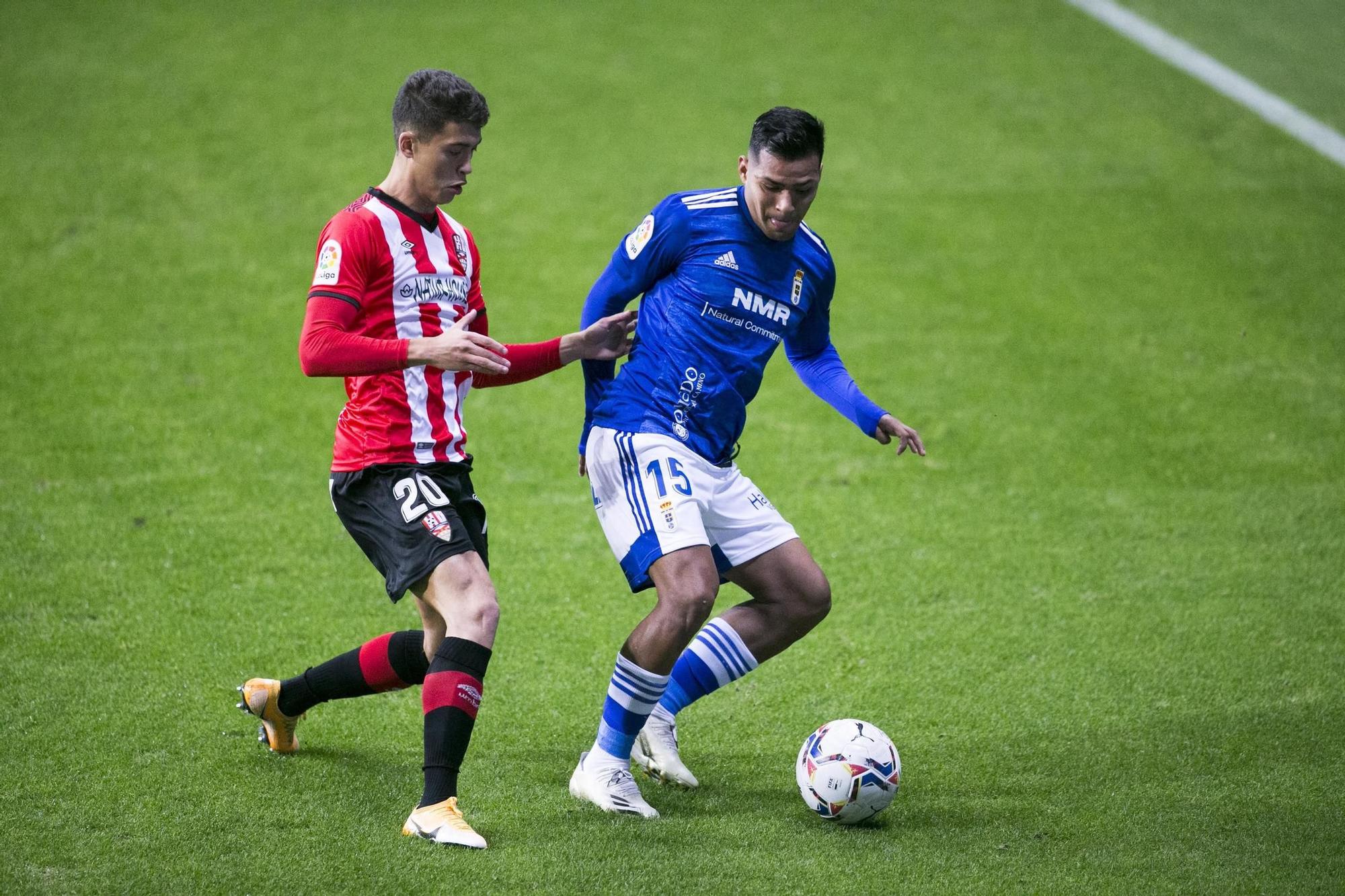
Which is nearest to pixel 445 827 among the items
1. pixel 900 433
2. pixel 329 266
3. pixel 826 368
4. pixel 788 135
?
pixel 329 266

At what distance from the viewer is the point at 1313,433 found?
8430 millimetres

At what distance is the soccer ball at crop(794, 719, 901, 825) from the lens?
4.23 meters

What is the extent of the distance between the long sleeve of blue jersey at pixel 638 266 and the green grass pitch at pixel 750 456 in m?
1.51

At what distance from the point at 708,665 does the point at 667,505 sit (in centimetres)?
69

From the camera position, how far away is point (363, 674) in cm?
459

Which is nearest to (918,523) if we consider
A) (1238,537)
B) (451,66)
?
(1238,537)

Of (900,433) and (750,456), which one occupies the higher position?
(900,433)

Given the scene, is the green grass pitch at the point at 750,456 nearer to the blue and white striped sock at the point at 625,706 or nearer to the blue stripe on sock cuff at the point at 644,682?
the blue and white striped sock at the point at 625,706

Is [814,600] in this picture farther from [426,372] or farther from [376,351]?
[376,351]

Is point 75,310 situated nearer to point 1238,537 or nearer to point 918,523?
point 918,523

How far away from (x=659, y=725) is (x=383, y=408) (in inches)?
60.3

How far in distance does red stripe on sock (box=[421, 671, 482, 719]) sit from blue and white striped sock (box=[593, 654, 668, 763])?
0.52 meters

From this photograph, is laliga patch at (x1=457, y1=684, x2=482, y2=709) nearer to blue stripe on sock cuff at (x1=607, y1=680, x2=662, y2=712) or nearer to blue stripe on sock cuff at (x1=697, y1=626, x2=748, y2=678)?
blue stripe on sock cuff at (x1=607, y1=680, x2=662, y2=712)

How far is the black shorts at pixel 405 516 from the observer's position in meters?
4.04
